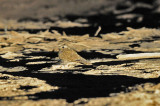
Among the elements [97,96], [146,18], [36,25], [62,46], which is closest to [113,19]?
[146,18]

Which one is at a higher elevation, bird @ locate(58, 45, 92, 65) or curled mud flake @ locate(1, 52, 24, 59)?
curled mud flake @ locate(1, 52, 24, 59)

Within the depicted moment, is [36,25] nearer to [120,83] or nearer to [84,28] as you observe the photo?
[84,28]

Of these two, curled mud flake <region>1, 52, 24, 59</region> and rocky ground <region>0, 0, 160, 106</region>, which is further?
curled mud flake <region>1, 52, 24, 59</region>

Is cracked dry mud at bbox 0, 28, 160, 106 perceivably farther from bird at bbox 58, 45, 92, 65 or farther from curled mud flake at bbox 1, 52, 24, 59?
bird at bbox 58, 45, 92, 65

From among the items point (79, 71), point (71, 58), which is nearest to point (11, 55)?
point (71, 58)

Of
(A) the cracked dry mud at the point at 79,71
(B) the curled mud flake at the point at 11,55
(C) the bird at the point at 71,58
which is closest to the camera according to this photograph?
(A) the cracked dry mud at the point at 79,71

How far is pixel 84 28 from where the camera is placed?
125 inches

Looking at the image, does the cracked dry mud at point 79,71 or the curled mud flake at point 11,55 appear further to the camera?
the curled mud flake at point 11,55

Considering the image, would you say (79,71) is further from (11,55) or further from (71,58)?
(11,55)

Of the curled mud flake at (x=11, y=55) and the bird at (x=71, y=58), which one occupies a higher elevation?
the curled mud flake at (x=11, y=55)

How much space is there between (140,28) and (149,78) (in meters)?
1.64

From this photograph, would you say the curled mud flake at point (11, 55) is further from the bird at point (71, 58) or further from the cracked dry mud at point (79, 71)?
the bird at point (71, 58)

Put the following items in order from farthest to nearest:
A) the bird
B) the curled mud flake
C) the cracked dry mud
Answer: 1. the curled mud flake
2. the bird
3. the cracked dry mud

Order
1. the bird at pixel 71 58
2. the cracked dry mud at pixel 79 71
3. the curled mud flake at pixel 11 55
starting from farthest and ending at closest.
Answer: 1. the curled mud flake at pixel 11 55
2. the bird at pixel 71 58
3. the cracked dry mud at pixel 79 71
